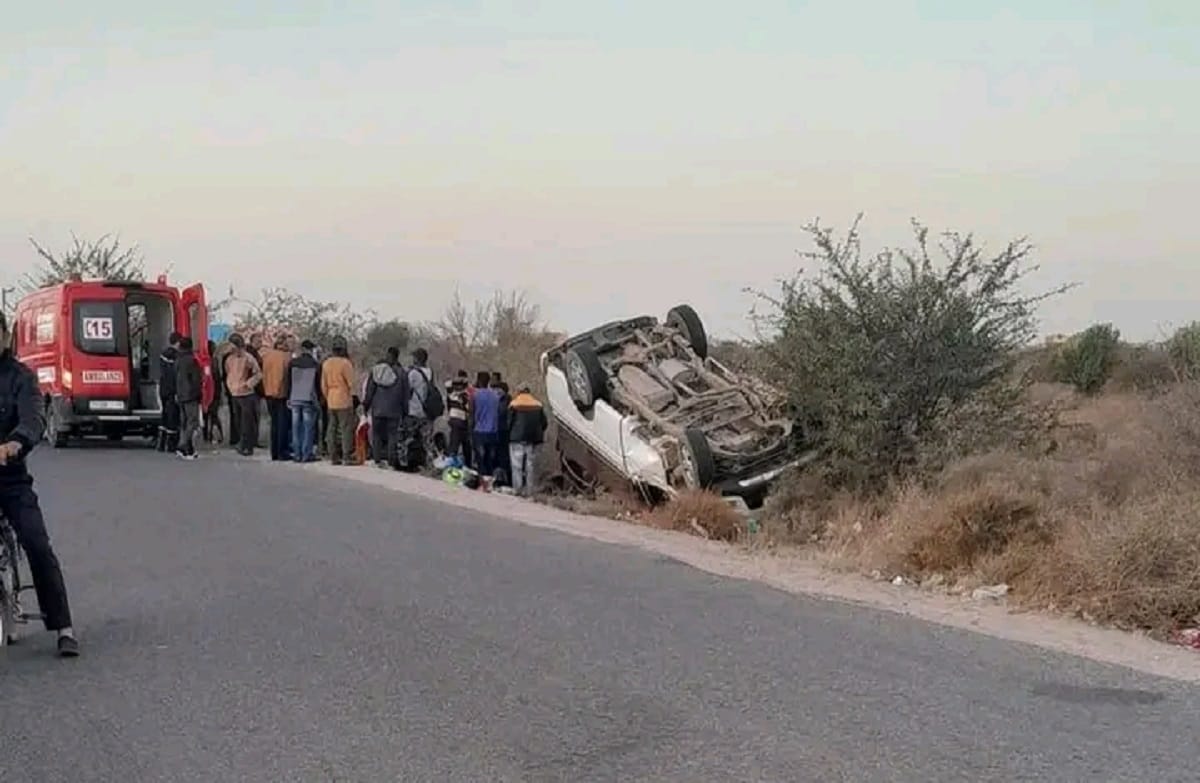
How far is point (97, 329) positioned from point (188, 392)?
266 centimetres

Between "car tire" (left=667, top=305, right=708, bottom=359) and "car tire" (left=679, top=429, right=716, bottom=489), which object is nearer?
"car tire" (left=679, top=429, right=716, bottom=489)

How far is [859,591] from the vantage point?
10.6 metres

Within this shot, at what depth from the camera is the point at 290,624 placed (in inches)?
338

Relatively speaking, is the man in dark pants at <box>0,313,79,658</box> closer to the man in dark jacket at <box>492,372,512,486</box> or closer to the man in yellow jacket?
the man in dark jacket at <box>492,372,512,486</box>

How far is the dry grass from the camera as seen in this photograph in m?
9.30

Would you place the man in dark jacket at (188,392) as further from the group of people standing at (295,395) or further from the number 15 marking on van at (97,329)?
the number 15 marking on van at (97,329)

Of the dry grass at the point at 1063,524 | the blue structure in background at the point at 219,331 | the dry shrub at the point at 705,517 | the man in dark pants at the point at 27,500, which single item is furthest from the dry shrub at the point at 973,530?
the blue structure in background at the point at 219,331

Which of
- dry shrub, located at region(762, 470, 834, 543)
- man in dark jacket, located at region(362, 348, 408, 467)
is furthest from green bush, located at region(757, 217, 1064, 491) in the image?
man in dark jacket, located at region(362, 348, 408, 467)

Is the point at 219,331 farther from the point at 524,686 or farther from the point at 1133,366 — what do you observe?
the point at 524,686

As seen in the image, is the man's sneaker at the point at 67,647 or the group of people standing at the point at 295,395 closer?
the man's sneaker at the point at 67,647

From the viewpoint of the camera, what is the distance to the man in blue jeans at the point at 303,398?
21.1 metres

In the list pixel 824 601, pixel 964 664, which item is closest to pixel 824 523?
pixel 824 601

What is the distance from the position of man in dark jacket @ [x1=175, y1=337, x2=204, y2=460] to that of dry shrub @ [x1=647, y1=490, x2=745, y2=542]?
371 inches

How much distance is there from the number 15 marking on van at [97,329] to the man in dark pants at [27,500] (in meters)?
16.2
